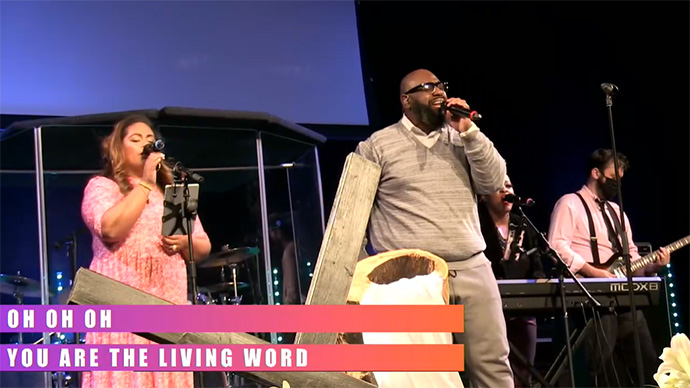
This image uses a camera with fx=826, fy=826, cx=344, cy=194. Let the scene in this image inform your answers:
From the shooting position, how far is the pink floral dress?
267 centimetres

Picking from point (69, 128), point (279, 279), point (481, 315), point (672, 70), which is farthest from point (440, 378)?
point (672, 70)

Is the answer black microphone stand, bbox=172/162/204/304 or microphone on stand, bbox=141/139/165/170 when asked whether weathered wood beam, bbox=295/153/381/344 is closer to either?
black microphone stand, bbox=172/162/204/304

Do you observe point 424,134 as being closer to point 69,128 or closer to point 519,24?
point 69,128

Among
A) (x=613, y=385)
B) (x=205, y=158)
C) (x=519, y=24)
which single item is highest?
(x=519, y=24)

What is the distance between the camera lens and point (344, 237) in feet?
9.46

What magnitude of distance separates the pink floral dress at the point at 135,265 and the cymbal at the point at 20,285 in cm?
160

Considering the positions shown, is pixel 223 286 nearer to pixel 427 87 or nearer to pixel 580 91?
pixel 427 87

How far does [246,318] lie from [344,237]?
485mm

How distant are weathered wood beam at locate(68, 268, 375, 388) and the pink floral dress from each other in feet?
0.50

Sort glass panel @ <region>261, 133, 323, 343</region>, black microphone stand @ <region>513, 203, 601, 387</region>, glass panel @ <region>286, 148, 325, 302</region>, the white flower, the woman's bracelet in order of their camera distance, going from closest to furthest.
Result: the white flower
the woman's bracelet
black microphone stand @ <region>513, 203, 601, 387</region>
glass panel @ <region>261, 133, 323, 343</region>
glass panel @ <region>286, 148, 325, 302</region>

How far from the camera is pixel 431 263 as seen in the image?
2797 millimetres

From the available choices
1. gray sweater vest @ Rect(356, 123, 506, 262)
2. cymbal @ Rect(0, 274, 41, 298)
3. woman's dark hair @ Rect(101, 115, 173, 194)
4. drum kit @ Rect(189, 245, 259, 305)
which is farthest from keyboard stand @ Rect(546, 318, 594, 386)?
cymbal @ Rect(0, 274, 41, 298)

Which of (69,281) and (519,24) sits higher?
(519,24)

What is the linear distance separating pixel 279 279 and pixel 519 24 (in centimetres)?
228
